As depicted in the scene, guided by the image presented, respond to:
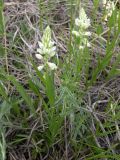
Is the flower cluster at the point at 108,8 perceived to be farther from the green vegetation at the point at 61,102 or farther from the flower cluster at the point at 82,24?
the flower cluster at the point at 82,24

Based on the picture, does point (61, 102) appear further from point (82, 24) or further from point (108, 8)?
point (108, 8)

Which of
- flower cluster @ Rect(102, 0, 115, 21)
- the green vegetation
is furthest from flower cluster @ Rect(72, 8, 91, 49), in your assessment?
flower cluster @ Rect(102, 0, 115, 21)

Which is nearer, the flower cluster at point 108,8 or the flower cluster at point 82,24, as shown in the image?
the flower cluster at point 82,24

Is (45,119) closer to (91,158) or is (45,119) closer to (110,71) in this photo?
(91,158)

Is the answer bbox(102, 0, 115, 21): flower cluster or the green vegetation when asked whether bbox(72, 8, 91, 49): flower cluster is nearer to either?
the green vegetation

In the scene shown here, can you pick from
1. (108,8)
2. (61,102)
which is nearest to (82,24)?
(61,102)

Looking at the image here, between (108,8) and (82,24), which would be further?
(108,8)

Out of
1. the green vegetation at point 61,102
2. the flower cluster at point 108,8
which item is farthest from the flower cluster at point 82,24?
the flower cluster at point 108,8

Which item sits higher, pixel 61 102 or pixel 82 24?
pixel 82 24

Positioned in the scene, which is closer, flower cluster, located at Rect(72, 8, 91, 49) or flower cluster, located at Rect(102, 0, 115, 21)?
flower cluster, located at Rect(72, 8, 91, 49)

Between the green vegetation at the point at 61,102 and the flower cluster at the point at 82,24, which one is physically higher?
the flower cluster at the point at 82,24

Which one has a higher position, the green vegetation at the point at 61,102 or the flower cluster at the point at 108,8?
the flower cluster at the point at 108,8

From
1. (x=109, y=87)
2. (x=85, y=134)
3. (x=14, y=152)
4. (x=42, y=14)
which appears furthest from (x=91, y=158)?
(x=42, y=14)
